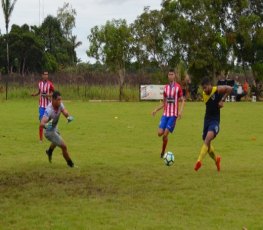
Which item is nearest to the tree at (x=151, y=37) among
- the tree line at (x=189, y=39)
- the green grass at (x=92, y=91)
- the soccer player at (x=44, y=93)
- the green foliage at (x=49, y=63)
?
the tree line at (x=189, y=39)

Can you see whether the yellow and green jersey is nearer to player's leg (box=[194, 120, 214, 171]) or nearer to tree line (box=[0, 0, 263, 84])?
player's leg (box=[194, 120, 214, 171])

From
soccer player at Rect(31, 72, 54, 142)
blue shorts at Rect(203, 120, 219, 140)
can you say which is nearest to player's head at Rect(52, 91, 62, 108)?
blue shorts at Rect(203, 120, 219, 140)

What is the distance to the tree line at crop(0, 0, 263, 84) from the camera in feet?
151

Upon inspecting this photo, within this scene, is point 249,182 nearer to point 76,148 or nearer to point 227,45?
point 76,148

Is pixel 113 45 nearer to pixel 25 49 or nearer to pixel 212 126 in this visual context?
pixel 25 49

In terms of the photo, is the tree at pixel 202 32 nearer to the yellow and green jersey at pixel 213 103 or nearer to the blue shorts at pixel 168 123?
the blue shorts at pixel 168 123

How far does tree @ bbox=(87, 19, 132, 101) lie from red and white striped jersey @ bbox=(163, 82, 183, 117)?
115 feet

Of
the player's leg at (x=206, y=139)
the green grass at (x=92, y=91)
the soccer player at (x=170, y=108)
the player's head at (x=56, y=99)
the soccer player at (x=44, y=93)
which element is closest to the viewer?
the player's leg at (x=206, y=139)

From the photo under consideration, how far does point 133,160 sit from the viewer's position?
39.7 feet

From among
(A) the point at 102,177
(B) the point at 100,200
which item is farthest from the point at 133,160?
(B) the point at 100,200

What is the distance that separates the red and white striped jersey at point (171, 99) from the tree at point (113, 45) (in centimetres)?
3509

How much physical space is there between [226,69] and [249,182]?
3881 cm

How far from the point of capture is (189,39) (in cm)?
4659

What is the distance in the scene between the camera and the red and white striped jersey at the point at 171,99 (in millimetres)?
13289
